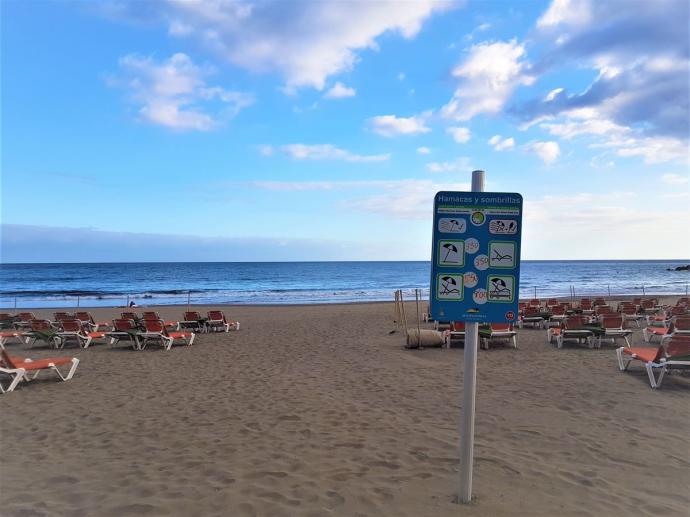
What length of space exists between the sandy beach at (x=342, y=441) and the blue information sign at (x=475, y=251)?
56.7 inches

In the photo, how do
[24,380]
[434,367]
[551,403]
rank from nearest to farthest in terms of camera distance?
1. [551,403]
2. [24,380]
3. [434,367]

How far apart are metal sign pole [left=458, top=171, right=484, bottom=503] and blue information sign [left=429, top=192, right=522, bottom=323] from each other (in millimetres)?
126

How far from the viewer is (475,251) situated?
10.1 feet

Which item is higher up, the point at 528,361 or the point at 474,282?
the point at 474,282

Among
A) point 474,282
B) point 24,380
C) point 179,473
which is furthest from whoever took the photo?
point 24,380

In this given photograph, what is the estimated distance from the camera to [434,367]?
8461 mm

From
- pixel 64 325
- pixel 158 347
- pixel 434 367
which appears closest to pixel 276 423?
pixel 434 367

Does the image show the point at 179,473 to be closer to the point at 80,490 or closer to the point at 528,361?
the point at 80,490

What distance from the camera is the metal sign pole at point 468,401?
3094 millimetres

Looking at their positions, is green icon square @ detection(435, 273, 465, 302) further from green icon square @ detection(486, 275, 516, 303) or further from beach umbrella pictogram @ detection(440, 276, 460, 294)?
green icon square @ detection(486, 275, 516, 303)

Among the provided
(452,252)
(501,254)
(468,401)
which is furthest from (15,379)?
(501,254)

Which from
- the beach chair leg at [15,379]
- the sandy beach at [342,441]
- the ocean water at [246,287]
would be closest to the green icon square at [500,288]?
the sandy beach at [342,441]

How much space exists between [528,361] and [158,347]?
852 cm

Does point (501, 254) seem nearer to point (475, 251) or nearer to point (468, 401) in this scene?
point (475, 251)
